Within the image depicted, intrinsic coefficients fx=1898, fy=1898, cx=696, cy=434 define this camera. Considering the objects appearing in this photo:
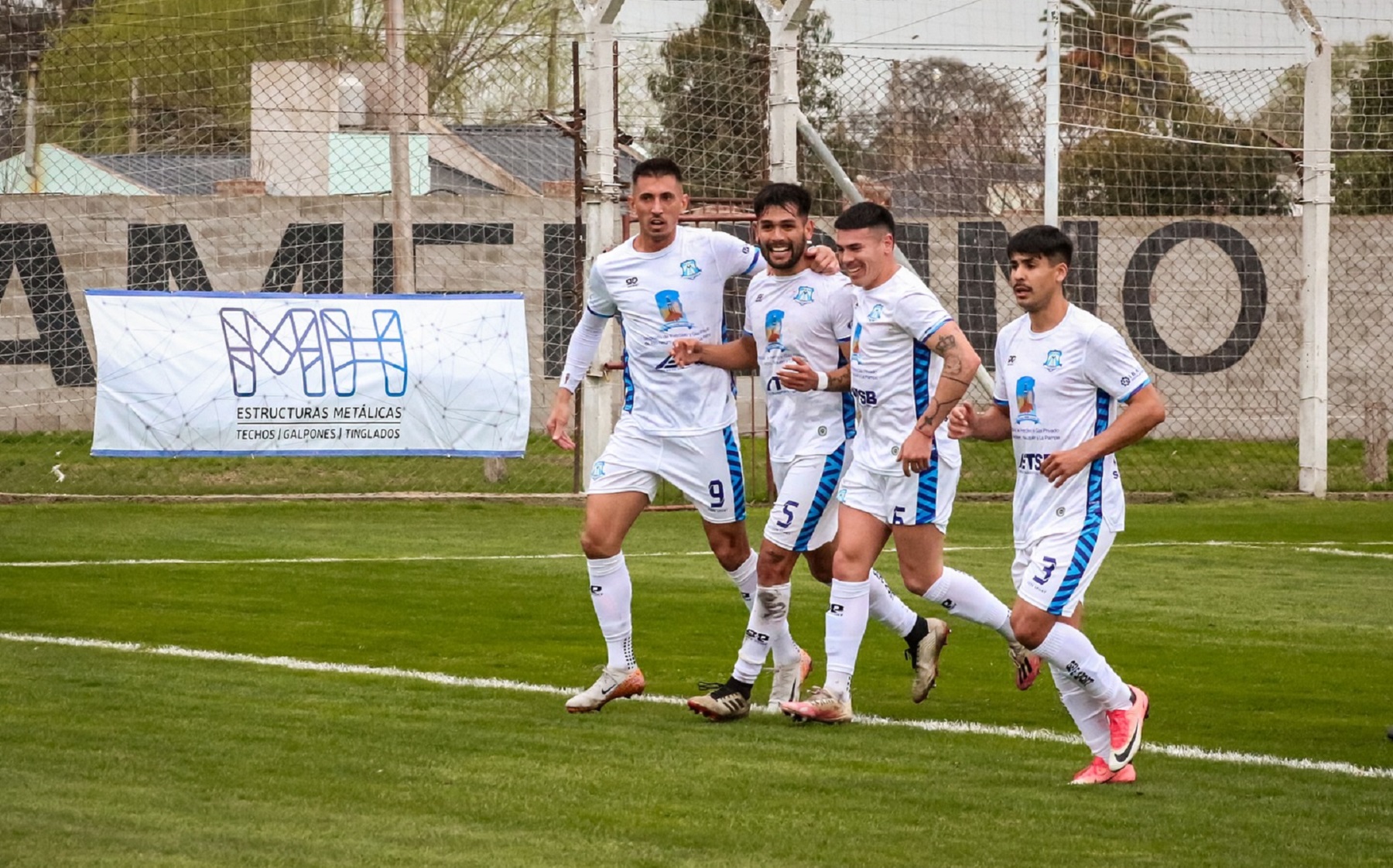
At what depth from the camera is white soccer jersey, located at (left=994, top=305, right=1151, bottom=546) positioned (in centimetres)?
664

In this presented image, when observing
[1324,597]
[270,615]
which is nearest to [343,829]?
[270,615]

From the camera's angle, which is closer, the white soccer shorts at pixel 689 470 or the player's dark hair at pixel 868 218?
the player's dark hair at pixel 868 218

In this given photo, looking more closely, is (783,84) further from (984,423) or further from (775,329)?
(984,423)

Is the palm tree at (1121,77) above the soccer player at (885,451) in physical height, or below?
above

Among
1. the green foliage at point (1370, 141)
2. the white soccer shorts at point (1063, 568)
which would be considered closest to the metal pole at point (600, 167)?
the green foliage at point (1370, 141)

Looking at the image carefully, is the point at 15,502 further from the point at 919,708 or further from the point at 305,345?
the point at 919,708

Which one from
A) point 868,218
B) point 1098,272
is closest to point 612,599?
point 868,218

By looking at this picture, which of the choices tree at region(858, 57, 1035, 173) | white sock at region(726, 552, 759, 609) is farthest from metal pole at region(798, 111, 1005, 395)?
white sock at region(726, 552, 759, 609)

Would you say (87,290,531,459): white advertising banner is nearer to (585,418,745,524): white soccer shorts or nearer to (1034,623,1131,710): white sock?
(585,418,745,524): white soccer shorts

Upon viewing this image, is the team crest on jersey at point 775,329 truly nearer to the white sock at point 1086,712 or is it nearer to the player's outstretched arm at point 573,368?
the player's outstretched arm at point 573,368

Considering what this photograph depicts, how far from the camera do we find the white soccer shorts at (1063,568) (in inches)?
258

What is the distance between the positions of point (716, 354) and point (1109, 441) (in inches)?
82.5

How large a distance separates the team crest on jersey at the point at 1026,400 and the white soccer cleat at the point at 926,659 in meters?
1.65

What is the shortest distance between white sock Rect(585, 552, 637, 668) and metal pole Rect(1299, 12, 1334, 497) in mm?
11819
